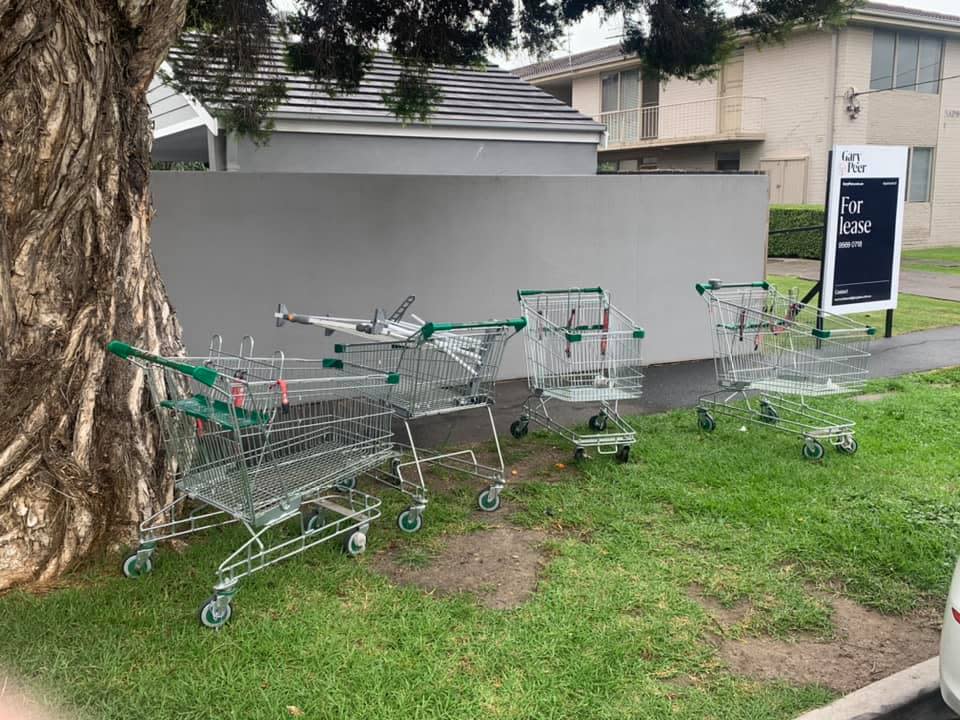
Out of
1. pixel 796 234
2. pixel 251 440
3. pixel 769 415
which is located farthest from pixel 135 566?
pixel 796 234

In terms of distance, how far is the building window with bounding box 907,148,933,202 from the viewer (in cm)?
2550

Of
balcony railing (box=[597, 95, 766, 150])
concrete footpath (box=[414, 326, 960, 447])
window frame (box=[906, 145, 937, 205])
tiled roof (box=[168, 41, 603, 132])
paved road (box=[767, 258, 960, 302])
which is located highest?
balcony railing (box=[597, 95, 766, 150])

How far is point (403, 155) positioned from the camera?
1298 cm

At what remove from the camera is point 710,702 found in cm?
376

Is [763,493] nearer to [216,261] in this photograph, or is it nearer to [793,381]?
[793,381]

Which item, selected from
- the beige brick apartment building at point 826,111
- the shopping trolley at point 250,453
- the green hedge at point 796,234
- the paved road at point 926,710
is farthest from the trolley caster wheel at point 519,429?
the beige brick apartment building at point 826,111

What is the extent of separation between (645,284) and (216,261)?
15.8ft

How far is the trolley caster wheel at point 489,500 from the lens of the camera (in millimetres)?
5859

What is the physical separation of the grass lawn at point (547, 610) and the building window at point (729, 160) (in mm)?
21257

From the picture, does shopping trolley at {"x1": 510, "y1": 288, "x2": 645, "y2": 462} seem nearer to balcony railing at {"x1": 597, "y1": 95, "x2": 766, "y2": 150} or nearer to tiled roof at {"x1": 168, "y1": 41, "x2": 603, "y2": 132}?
tiled roof at {"x1": 168, "y1": 41, "x2": 603, "y2": 132}

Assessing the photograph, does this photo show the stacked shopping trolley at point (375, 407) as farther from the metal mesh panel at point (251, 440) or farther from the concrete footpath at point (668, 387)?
the concrete footpath at point (668, 387)

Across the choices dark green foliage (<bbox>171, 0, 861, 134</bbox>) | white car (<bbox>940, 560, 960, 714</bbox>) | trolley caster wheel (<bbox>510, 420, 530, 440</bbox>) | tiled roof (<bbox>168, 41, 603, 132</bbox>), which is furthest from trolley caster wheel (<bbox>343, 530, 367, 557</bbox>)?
tiled roof (<bbox>168, 41, 603, 132</bbox>)

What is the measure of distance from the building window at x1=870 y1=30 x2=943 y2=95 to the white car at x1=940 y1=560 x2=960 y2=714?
2367 cm

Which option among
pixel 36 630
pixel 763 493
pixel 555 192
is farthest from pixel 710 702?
pixel 555 192
